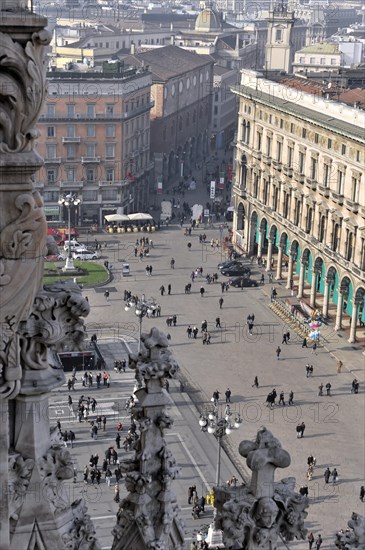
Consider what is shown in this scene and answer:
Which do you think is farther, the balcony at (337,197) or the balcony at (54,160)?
the balcony at (54,160)

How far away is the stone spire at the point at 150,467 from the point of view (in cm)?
753

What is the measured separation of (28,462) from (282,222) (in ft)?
215

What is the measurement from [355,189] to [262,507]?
53.1 meters

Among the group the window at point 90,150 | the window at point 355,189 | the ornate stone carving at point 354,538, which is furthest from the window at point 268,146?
the ornate stone carving at point 354,538

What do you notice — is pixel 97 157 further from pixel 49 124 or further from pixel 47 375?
pixel 47 375

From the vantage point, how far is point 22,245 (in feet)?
20.7

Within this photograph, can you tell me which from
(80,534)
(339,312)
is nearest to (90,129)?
(339,312)

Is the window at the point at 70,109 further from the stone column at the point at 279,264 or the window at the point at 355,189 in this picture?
the window at the point at 355,189

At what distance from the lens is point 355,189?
59.7 metres

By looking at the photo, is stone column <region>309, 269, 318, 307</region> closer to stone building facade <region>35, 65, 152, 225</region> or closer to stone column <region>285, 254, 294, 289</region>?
stone column <region>285, 254, 294, 289</region>

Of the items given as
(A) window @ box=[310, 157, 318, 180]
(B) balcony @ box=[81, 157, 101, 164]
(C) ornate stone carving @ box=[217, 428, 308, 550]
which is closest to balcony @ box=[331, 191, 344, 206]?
(A) window @ box=[310, 157, 318, 180]

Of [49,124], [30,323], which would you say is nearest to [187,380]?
[49,124]

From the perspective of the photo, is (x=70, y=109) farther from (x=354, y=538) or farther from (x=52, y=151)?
(x=354, y=538)

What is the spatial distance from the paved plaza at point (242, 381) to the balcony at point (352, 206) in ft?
23.8
